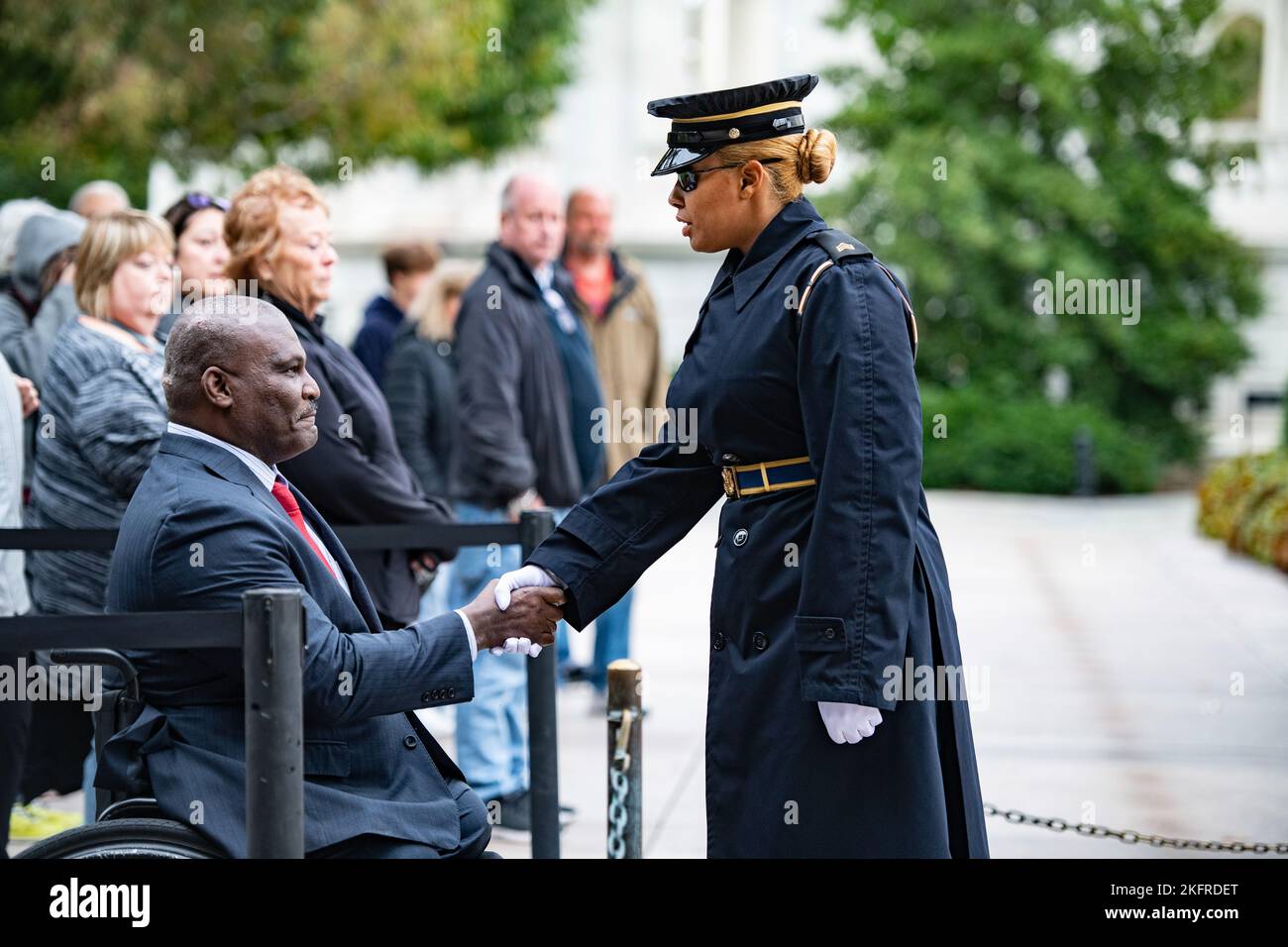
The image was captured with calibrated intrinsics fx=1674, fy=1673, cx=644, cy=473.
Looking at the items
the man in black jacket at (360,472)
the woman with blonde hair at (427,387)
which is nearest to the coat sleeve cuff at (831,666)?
the man in black jacket at (360,472)

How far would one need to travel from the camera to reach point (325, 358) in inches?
189

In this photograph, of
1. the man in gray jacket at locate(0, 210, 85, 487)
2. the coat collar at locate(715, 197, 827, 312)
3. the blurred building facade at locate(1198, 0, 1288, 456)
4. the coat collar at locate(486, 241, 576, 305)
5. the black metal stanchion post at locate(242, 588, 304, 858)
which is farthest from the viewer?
the blurred building facade at locate(1198, 0, 1288, 456)

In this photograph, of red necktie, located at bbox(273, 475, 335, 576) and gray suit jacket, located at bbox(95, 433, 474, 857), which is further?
red necktie, located at bbox(273, 475, 335, 576)

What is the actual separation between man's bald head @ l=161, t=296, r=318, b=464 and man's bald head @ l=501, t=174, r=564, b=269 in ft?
11.1

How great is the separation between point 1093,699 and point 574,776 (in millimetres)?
3029

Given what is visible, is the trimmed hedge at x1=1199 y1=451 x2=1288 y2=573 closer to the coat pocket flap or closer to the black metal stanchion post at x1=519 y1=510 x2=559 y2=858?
the black metal stanchion post at x1=519 y1=510 x2=559 y2=858

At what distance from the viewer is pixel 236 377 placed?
135 inches

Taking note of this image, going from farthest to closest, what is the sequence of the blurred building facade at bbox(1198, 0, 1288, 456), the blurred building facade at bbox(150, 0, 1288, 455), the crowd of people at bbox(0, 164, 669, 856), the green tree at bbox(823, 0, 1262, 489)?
the blurred building facade at bbox(150, 0, 1288, 455) → the blurred building facade at bbox(1198, 0, 1288, 456) → the green tree at bbox(823, 0, 1262, 489) → the crowd of people at bbox(0, 164, 669, 856)

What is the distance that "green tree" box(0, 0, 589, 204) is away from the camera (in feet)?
44.4

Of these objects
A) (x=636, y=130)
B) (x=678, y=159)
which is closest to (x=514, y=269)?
(x=678, y=159)

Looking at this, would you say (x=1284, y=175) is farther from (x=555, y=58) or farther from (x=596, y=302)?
(x=596, y=302)

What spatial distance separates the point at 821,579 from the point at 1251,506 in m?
11.5

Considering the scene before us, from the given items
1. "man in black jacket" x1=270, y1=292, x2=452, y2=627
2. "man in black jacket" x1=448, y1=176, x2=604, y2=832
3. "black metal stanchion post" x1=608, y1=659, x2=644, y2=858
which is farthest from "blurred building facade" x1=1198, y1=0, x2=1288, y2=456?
"black metal stanchion post" x1=608, y1=659, x2=644, y2=858
